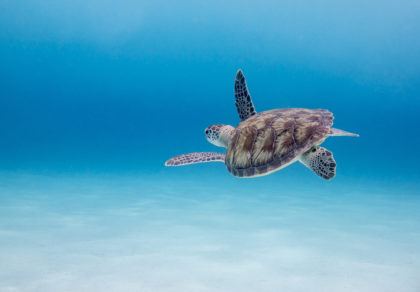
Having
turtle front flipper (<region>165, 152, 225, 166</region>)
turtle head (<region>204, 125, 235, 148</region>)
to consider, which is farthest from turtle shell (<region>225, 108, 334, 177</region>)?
turtle head (<region>204, 125, 235, 148</region>)

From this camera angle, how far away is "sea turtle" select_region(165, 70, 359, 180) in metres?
3.95

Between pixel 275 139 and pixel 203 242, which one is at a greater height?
pixel 275 139

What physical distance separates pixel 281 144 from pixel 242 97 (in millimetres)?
1776

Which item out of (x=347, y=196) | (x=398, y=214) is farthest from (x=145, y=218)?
(x=347, y=196)

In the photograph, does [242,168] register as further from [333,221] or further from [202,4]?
[202,4]

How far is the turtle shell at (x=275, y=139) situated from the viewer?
402cm

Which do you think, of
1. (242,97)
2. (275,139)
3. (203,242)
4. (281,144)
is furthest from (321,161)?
(203,242)

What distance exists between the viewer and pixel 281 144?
4129 millimetres

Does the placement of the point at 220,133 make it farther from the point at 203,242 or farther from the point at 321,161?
the point at 203,242

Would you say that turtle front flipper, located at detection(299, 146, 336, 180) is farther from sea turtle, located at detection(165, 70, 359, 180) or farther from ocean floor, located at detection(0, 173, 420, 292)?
ocean floor, located at detection(0, 173, 420, 292)

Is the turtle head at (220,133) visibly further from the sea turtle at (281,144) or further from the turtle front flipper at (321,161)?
the turtle front flipper at (321,161)

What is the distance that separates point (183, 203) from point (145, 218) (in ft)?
7.10

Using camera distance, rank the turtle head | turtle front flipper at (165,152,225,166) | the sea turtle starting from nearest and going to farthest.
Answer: the sea turtle < turtle front flipper at (165,152,225,166) < the turtle head

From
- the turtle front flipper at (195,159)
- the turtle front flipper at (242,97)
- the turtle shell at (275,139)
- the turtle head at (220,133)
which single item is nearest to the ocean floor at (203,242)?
the turtle front flipper at (195,159)
